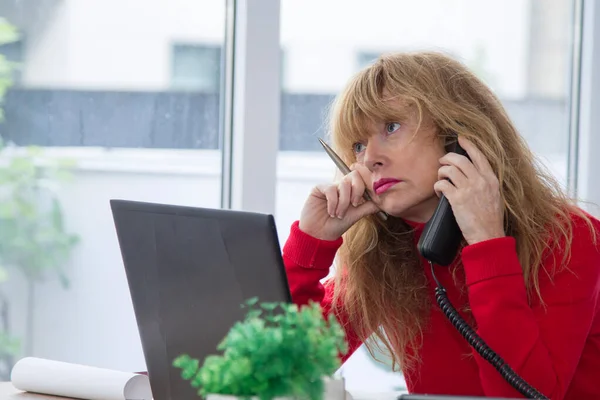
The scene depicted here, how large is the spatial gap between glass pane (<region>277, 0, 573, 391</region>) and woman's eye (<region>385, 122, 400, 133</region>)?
1.87ft

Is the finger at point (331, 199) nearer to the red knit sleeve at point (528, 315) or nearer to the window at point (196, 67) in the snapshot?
the red knit sleeve at point (528, 315)

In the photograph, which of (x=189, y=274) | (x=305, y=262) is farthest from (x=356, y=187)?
(x=189, y=274)

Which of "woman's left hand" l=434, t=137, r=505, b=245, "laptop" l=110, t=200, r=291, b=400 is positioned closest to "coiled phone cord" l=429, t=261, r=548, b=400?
"woman's left hand" l=434, t=137, r=505, b=245

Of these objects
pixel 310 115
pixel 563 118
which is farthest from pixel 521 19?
pixel 310 115

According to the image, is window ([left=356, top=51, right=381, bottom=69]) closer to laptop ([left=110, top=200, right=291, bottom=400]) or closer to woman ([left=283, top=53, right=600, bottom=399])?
woman ([left=283, top=53, right=600, bottom=399])

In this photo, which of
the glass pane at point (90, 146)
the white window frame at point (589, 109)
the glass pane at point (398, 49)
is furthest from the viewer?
the white window frame at point (589, 109)

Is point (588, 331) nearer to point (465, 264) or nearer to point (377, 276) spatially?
point (465, 264)

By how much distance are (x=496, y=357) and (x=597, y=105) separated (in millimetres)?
1511

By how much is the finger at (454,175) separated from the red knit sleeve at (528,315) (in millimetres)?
116

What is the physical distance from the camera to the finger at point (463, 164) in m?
1.42

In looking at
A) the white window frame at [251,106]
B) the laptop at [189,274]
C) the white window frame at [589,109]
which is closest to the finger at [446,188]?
the laptop at [189,274]

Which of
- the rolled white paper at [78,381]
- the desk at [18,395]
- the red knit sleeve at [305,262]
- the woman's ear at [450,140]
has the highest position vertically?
the woman's ear at [450,140]

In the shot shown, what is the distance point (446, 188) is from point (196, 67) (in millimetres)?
937

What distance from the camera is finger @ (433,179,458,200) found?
55.9 inches
